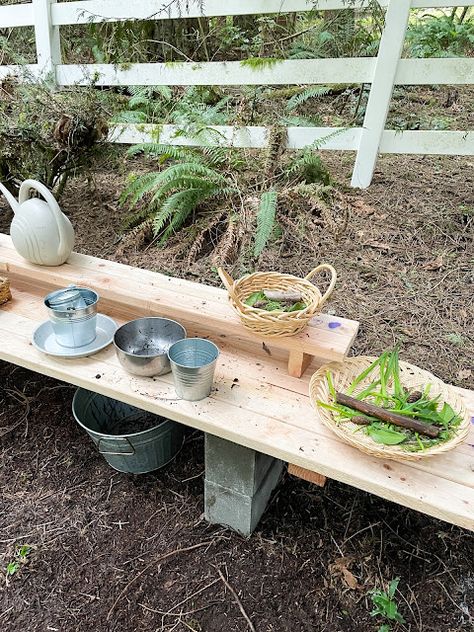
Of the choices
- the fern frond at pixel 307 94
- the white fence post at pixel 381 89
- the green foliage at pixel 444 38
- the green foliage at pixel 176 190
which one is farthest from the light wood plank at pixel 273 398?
the green foliage at pixel 444 38

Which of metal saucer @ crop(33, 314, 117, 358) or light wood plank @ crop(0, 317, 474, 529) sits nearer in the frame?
light wood plank @ crop(0, 317, 474, 529)

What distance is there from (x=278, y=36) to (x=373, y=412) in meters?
4.67

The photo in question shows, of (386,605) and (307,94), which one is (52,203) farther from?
(307,94)

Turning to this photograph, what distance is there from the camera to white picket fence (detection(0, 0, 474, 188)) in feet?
9.69

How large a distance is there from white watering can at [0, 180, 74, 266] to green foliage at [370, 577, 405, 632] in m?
1.65

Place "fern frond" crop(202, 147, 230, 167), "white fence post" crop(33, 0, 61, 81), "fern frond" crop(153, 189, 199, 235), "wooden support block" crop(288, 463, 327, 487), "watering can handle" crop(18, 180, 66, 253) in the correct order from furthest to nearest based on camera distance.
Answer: "white fence post" crop(33, 0, 61, 81) → "fern frond" crop(202, 147, 230, 167) → "fern frond" crop(153, 189, 199, 235) → "watering can handle" crop(18, 180, 66, 253) → "wooden support block" crop(288, 463, 327, 487)

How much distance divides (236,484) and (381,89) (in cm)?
262

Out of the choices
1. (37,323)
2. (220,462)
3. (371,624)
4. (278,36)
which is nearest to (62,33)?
(278,36)

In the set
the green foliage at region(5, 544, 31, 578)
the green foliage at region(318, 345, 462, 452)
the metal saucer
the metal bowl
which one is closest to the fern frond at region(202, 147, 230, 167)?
the metal saucer

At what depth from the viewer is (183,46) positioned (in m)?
5.06

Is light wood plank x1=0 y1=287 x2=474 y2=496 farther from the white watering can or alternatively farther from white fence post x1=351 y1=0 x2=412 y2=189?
white fence post x1=351 y1=0 x2=412 y2=189

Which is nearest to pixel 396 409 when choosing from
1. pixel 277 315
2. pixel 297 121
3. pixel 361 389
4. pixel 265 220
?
pixel 361 389

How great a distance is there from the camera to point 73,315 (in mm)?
1629

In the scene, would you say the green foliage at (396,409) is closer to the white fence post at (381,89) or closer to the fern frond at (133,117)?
the white fence post at (381,89)
